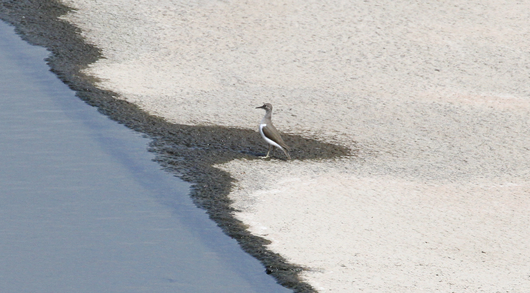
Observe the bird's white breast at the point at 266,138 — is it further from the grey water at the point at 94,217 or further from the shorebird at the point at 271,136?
the grey water at the point at 94,217

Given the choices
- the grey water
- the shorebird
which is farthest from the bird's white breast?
the grey water

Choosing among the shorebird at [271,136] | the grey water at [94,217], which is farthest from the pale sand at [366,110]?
the grey water at [94,217]

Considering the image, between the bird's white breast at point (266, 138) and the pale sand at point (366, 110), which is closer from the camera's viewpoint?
the pale sand at point (366, 110)

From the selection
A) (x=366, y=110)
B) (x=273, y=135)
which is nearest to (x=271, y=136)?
(x=273, y=135)

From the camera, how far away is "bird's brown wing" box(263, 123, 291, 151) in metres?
11.6

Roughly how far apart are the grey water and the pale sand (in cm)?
74

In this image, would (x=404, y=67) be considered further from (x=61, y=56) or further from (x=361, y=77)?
(x=61, y=56)

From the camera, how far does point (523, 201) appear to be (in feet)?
35.8

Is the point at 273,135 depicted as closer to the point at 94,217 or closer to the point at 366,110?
the point at 366,110

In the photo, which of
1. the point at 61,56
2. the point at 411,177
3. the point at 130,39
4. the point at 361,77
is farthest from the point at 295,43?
the point at 411,177

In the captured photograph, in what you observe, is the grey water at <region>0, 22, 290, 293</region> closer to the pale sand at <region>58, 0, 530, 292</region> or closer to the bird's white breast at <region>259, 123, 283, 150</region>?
the pale sand at <region>58, 0, 530, 292</region>

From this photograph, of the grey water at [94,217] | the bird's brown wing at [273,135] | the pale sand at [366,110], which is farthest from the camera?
the bird's brown wing at [273,135]

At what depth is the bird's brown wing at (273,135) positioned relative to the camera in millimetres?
11641

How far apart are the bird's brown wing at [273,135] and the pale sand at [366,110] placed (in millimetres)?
282
